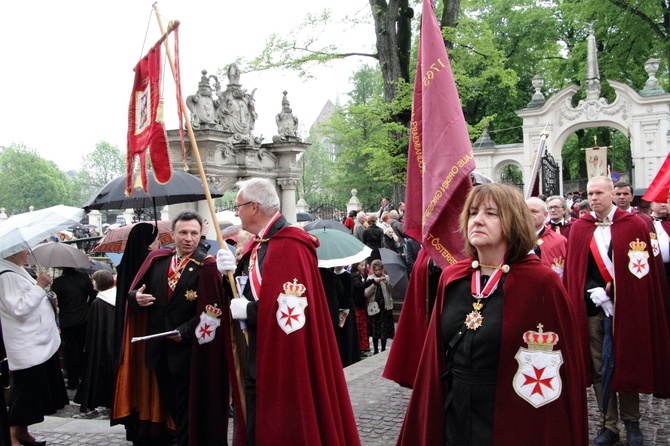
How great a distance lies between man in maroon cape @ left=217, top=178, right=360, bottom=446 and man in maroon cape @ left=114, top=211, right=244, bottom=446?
0.89 m

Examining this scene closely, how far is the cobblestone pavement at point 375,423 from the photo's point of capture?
5656mm

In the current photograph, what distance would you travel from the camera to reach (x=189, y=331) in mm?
5176

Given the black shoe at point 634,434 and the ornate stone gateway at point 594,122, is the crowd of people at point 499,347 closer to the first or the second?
the black shoe at point 634,434

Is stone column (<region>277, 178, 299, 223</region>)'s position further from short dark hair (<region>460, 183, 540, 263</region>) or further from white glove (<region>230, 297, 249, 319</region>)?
short dark hair (<region>460, 183, 540, 263</region>)

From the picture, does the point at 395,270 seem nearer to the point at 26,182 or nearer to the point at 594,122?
the point at 594,122

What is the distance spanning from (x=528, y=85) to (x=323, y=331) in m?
34.6

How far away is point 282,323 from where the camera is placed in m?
4.07

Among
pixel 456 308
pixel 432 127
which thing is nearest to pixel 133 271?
pixel 432 127

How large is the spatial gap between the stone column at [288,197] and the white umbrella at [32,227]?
10501 mm

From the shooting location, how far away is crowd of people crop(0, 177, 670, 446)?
3.02m

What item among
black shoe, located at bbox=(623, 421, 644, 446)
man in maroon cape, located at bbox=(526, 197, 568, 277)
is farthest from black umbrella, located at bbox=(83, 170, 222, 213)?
black shoe, located at bbox=(623, 421, 644, 446)

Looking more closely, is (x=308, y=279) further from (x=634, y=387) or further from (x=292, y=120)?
(x=292, y=120)

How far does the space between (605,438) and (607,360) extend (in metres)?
0.61

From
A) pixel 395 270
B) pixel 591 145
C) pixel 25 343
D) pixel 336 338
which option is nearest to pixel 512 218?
pixel 336 338
